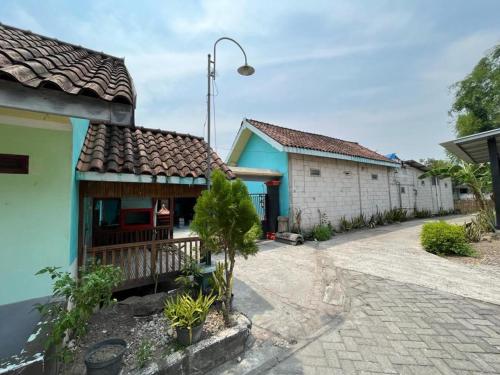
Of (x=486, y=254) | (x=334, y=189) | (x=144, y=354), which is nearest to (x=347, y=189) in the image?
(x=334, y=189)

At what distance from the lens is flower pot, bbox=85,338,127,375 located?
7.22 ft

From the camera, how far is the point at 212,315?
354cm

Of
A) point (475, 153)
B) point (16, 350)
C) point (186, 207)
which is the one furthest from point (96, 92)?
point (186, 207)

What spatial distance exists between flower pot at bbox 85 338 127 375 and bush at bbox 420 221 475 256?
8.69m

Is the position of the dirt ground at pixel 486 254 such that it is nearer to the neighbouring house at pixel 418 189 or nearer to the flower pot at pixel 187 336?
the flower pot at pixel 187 336

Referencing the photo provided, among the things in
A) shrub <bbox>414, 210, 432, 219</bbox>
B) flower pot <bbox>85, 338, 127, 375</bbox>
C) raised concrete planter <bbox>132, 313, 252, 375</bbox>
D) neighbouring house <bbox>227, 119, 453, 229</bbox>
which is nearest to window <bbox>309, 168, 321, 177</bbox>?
neighbouring house <bbox>227, 119, 453, 229</bbox>

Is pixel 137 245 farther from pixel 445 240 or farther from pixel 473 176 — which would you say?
pixel 473 176

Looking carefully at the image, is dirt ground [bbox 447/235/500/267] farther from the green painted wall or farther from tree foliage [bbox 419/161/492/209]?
the green painted wall

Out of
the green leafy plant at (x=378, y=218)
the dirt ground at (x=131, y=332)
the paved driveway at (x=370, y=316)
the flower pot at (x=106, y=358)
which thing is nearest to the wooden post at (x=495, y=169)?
the paved driveway at (x=370, y=316)

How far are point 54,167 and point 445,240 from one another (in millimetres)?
9726

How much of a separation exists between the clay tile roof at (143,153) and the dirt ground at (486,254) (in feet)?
23.3

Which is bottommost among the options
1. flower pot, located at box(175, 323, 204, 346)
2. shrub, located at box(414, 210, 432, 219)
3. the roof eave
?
flower pot, located at box(175, 323, 204, 346)

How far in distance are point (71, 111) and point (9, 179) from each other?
1655mm

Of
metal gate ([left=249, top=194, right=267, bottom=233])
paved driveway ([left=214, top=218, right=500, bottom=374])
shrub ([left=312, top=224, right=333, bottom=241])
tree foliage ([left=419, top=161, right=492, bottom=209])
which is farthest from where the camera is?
metal gate ([left=249, top=194, right=267, bottom=233])
